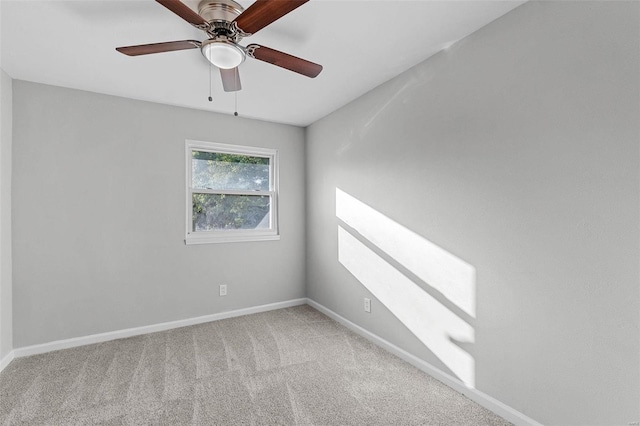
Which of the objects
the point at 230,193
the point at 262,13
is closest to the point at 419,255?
the point at 262,13

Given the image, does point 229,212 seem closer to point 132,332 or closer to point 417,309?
point 132,332

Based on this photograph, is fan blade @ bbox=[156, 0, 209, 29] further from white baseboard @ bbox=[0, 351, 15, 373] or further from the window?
white baseboard @ bbox=[0, 351, 15, 373]

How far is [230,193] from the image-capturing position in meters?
3.54

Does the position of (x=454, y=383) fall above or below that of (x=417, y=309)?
below

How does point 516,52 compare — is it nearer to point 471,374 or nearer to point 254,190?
point 471,374

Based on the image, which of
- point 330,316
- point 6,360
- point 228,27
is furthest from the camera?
point 330,316

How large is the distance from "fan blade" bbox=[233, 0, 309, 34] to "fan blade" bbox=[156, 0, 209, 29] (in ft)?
0.60

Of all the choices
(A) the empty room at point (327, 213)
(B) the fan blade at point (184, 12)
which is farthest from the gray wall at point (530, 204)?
(B) the fan blade at point (184, 12)

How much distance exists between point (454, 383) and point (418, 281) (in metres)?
0.71

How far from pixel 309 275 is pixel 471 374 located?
2272 mm

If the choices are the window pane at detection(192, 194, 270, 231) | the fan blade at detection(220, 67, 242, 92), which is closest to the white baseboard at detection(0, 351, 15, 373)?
the window pane at detection(192, 194, 270, 231)

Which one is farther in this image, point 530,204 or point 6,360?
point 6,360

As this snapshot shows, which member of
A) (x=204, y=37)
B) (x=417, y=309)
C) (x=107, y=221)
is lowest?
(x=417, y=309)

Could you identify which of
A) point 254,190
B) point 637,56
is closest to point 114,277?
point 254,190
